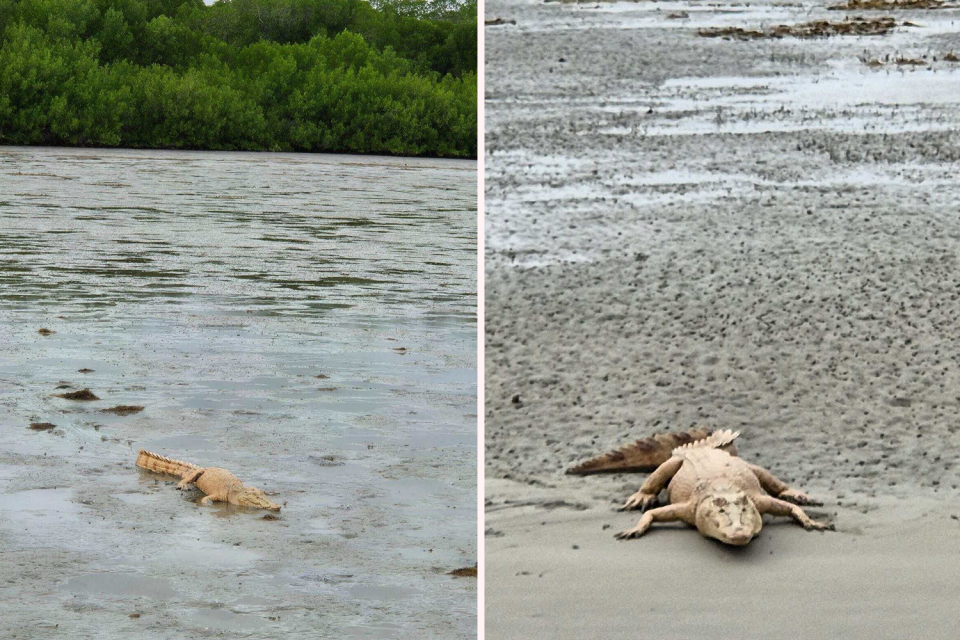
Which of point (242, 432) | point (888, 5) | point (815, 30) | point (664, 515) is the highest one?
point (888, 5)

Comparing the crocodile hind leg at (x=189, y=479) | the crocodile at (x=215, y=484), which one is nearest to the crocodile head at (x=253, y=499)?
the crocodile at (x=215, y=484)

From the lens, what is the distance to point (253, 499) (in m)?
3.66

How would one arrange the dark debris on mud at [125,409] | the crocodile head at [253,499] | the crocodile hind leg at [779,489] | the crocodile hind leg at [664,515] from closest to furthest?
the crocodile hind leg at [664,515] < the crocodile hind leg at [779,489] < the crocodile head at [253,499] < the dark debris on mud at [125,409]

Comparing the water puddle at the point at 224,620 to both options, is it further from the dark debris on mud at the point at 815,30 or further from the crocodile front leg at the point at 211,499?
the dark debris on mud at the point at 815,30

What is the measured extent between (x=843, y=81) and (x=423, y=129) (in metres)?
25.9

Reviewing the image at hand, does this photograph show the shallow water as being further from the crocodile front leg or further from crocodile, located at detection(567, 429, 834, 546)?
crocodile, located at detection(567, 429, 834, 546)

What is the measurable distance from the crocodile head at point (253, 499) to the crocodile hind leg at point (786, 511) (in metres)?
1.30

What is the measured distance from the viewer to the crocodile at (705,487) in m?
3.06

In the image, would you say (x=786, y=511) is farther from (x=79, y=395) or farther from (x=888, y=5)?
(x=888, y=5)

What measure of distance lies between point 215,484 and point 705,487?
1407mm

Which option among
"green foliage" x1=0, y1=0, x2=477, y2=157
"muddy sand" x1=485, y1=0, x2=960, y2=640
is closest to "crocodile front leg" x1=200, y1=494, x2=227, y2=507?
"muddy sand" x1=485, y1=0, x2=960, y2=640

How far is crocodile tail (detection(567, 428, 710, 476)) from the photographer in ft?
11.6

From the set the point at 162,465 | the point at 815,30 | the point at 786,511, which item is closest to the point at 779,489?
the point at 786,511

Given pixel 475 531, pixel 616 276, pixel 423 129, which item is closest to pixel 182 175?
pixel 423 129
